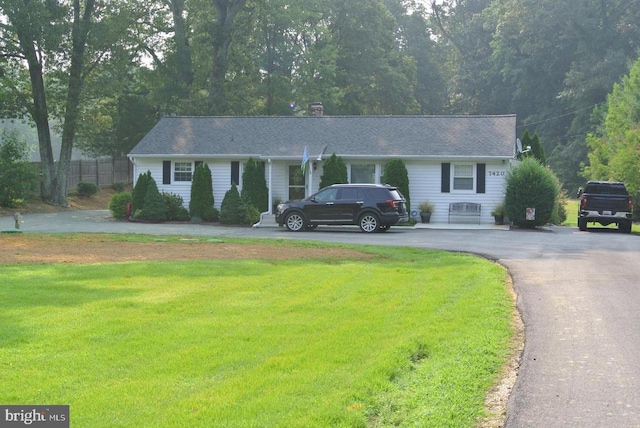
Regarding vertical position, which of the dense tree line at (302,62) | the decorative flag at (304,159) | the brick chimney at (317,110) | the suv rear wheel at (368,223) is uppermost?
the dense tree line at (302,62)

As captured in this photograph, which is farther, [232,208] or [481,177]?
[481,177]

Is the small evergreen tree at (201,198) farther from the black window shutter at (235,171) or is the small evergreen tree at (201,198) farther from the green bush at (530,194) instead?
the green bush at (530,194)

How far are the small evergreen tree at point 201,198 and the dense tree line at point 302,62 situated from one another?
1104cm

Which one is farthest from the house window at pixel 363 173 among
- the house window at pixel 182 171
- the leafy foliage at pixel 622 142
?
the leafy foliage at pixel 622 142

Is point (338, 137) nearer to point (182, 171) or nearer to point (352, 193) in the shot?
point (182, 171)

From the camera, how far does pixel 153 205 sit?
33.5m

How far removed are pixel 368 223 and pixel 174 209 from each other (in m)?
9.81

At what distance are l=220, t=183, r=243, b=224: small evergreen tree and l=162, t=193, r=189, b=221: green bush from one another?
2296 millimetres

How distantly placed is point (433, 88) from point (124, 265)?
2336 inches

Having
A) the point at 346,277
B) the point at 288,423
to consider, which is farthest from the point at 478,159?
the point at 288,423

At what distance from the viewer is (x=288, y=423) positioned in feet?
19.9

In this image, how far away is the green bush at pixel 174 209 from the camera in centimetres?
3416

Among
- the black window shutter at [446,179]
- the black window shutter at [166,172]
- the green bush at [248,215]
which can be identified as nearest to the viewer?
the green bush at [248,215]

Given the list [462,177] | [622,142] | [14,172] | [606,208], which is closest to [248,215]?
[462,177]
